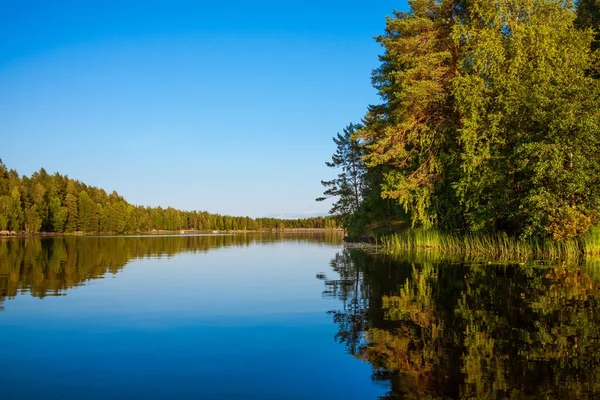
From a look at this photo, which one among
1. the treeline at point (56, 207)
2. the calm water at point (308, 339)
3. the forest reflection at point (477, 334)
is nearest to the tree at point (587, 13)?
the calm water at point (308, 339)

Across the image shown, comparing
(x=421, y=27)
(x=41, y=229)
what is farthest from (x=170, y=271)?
(x=41, y=229)

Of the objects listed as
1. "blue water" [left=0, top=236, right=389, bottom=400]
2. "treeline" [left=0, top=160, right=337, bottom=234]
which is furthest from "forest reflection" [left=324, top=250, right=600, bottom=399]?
"treeline" [left=0, top=160, right=337, bottom=234]

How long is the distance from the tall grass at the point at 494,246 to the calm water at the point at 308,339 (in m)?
8.82

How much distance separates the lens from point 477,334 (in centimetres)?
970

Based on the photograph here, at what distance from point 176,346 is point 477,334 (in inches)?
248

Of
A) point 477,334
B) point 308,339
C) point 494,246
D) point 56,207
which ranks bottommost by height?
point 308,339

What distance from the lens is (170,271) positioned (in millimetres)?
25078

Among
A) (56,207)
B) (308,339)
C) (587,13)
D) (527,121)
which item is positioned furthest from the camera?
(56,207)

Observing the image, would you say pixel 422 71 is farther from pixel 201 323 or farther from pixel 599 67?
pixel 201 323

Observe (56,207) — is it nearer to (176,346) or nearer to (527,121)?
(527,121)

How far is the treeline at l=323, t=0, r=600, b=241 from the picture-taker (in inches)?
1029

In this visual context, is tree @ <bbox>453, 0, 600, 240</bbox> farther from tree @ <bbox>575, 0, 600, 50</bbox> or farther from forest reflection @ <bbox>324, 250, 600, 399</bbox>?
tree @ <bbox>575, 0, 600, 50</bbox>

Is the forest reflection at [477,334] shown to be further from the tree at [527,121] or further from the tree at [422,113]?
the tree at [422,113]

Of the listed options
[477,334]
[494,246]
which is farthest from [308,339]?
[494,246]
